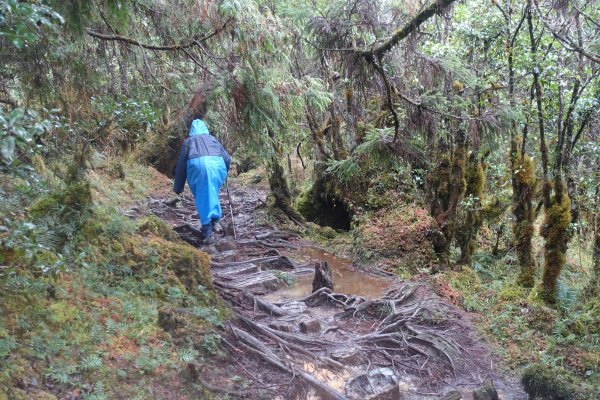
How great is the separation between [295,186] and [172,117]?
5646 mm

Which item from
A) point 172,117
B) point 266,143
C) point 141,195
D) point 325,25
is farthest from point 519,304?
point 172,117

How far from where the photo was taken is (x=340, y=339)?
655cm

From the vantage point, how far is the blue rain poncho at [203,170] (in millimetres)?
8891

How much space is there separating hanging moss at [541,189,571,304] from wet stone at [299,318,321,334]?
379cm

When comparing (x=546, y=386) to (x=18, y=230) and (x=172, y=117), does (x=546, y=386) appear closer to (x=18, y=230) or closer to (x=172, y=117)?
(x=18, y=230)

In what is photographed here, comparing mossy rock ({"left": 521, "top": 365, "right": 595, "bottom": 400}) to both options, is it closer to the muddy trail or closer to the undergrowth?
the undergrowth

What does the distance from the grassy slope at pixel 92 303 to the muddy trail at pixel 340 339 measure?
0.47m

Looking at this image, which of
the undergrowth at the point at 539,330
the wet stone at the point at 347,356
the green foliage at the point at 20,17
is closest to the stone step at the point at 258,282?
the wet stone at the point at 347,356

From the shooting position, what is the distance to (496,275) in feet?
34.8

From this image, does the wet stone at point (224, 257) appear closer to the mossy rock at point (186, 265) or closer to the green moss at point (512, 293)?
the mossy rock at point (186, 265)

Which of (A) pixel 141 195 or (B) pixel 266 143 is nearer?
(B) pixel 266 143

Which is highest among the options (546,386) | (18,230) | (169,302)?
(18,230)

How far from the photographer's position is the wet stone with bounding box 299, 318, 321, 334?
6.45 meters

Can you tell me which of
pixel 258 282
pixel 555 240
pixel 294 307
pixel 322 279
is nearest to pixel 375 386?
pixel 294 307
